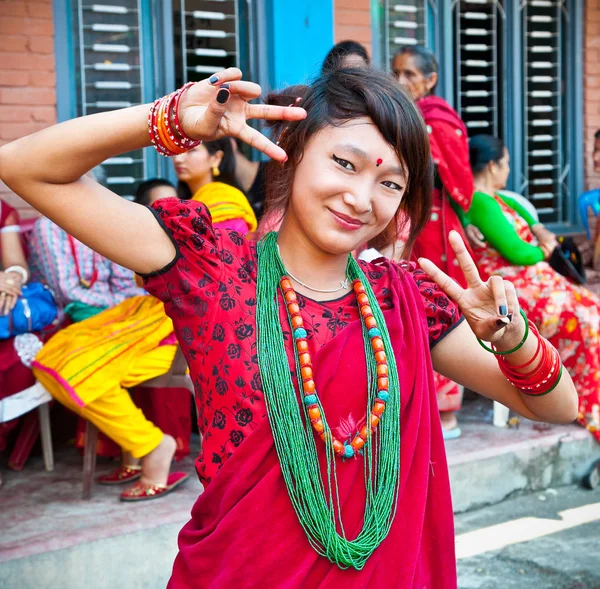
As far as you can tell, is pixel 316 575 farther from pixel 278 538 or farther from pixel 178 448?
pixel 178 448

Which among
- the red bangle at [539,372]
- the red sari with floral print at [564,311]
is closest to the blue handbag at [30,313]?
the red sari with floral print at [564,311]

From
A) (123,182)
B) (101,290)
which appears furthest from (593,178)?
(101,290)

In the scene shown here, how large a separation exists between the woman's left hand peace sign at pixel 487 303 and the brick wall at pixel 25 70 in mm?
3584

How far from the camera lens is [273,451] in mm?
1708

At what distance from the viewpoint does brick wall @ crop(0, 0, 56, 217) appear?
187 inches

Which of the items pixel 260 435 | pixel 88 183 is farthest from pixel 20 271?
pixel 260 435

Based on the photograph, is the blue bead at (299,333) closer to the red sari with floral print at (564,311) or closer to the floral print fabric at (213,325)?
the floral print fabric at (213,325)

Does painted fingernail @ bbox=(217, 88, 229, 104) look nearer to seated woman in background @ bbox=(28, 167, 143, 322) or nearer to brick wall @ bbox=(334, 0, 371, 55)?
seated woman in background @ bbox=(28, 167, 143, 322)

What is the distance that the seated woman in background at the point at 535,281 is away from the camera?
188 inches

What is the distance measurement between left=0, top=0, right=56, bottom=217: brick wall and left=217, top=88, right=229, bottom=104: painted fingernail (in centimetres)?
355

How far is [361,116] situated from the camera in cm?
182

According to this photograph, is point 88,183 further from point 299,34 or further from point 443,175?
point 299,34

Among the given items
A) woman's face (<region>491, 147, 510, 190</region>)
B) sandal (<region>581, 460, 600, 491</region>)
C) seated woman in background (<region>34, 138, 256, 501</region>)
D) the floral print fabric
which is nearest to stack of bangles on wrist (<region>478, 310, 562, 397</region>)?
the floral print fabric

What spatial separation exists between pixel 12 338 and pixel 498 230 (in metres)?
2.58
